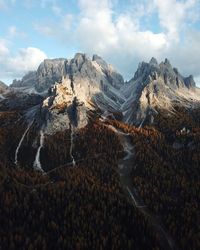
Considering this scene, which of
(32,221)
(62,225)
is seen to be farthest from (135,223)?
Answer: (32,221)

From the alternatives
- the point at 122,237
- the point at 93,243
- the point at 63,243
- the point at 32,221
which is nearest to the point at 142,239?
the point at 122,237

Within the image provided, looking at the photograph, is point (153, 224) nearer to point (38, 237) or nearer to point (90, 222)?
point (90, 222)

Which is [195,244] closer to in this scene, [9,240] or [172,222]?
[172,222]

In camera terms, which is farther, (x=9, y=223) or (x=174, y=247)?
(x=9, y=223)

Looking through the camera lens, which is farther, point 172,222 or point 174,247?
point 172,222

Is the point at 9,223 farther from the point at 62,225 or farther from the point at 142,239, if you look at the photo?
the point at 142,239

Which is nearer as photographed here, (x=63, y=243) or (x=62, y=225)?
(x=63, y=243)

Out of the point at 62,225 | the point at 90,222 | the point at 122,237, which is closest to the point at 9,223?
the point at 62,225
